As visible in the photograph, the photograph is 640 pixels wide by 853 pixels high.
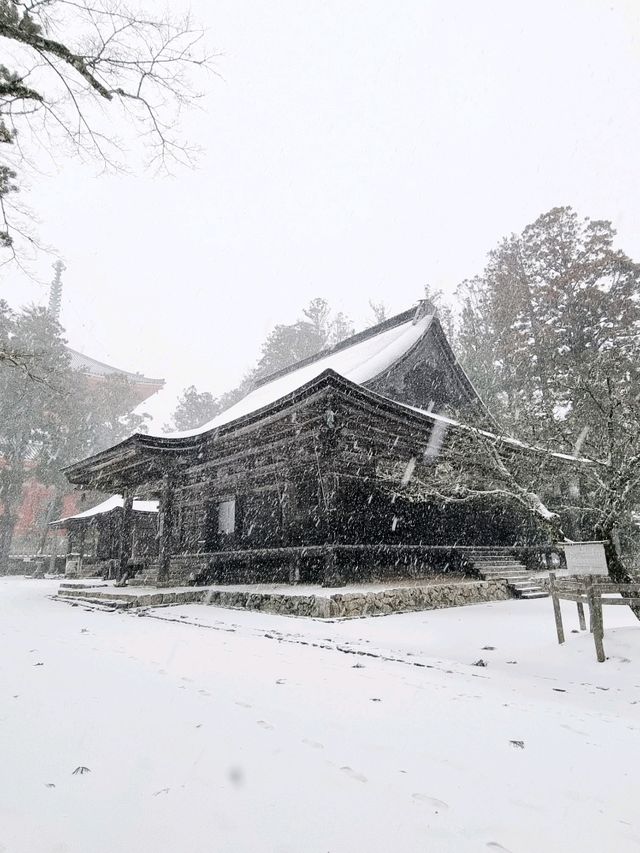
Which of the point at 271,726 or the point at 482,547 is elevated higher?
the point at 482,547

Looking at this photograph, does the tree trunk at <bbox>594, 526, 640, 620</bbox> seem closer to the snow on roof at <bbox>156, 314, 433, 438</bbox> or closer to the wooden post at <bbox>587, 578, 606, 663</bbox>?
the wooden post at <bbox>587, 578, 606, 663</bbox>

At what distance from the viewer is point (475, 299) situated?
2980cm

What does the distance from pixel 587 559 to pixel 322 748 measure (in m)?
3.94

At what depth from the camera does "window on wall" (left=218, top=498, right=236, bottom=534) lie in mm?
12812

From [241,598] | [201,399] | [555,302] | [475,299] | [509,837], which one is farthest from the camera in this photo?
[201,399]

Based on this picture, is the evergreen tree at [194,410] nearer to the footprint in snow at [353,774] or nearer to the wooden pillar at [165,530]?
the wooden pillar at [165,530]

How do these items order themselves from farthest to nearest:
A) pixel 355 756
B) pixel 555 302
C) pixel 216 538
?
pixel 555 302 < pixel 216 538 < pixel 355 756

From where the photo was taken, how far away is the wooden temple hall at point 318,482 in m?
9.95

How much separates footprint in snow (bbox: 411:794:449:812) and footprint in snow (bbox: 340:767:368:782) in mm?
284

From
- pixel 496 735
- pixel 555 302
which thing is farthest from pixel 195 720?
pixel 555 302

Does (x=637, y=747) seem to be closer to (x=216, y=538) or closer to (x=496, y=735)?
(x=496, y=735)

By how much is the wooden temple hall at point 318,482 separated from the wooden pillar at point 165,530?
1.3 inches

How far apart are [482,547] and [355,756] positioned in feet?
37.7

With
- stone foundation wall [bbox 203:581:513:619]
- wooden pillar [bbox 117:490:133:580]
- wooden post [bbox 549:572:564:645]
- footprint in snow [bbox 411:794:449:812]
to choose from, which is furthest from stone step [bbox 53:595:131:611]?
footprint in snow [bbox 411:794:449:812]
